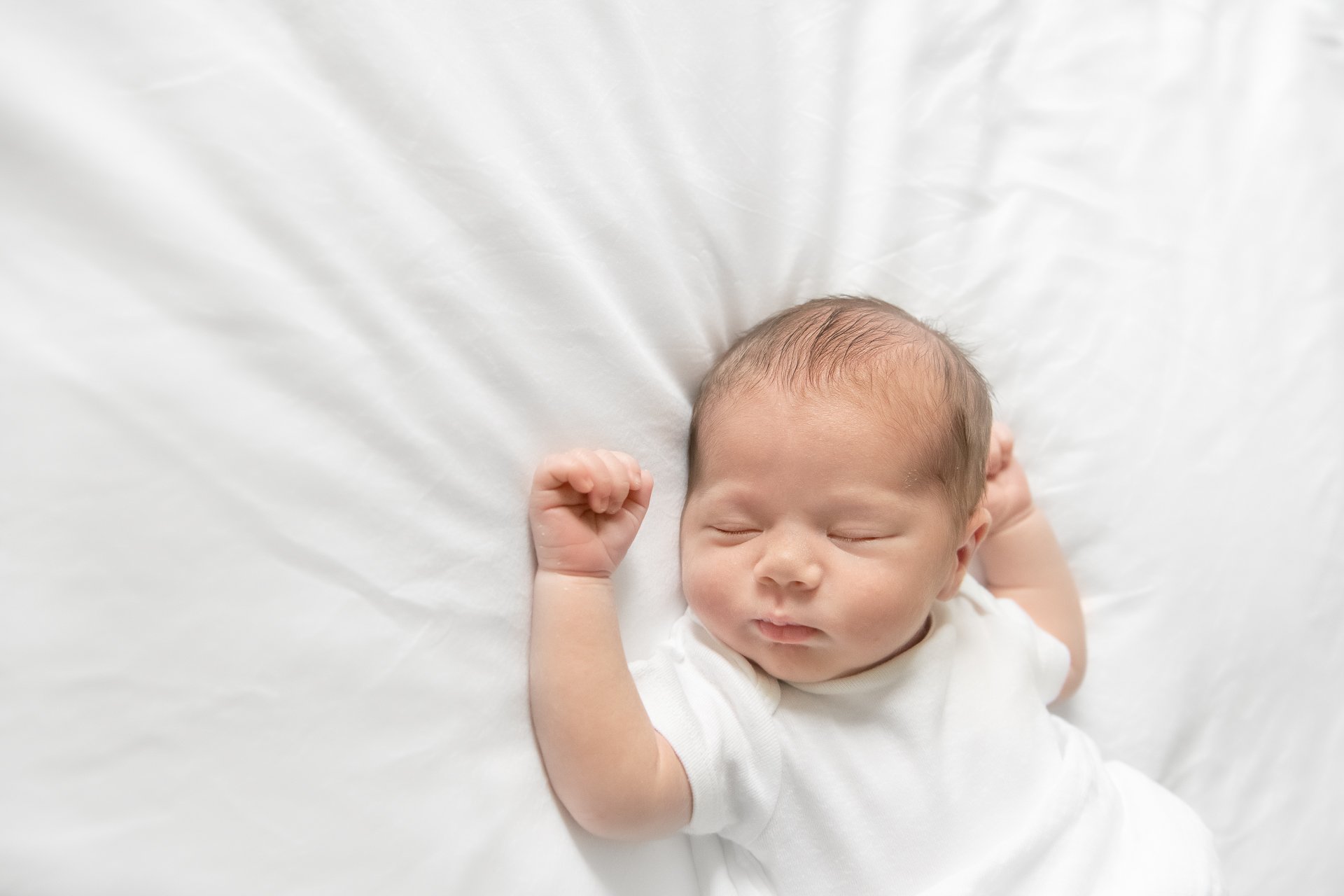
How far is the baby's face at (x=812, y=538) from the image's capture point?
961 mm

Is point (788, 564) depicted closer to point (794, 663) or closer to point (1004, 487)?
point (794, 663)

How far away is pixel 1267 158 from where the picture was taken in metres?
1.37

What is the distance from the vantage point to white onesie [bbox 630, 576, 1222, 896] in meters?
0.98

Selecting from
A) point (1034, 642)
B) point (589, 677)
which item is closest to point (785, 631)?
point (589, 677)

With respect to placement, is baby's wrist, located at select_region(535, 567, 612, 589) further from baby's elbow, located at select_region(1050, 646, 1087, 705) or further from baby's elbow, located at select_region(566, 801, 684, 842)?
baby's elbow, located at select_region(1050, 646, 1087, 705)

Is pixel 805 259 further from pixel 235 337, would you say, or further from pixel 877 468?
pixel 235 337

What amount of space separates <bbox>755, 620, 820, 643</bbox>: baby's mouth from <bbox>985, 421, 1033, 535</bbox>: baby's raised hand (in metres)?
0.33

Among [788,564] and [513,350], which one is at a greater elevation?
[513,350]

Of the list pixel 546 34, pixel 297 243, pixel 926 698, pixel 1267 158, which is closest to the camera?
pixel 297 243

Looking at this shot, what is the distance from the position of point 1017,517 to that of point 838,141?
453 mm

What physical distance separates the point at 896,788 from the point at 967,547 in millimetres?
239

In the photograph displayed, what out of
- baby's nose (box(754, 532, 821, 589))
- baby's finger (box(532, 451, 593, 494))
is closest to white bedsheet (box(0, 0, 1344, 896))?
baby's finger (box(532, 451, 593, 494))

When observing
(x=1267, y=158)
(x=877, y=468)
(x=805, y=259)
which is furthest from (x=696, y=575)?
(x=1267, y=158)

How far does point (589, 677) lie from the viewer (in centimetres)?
90
